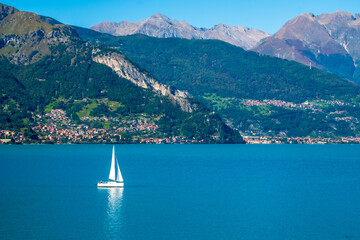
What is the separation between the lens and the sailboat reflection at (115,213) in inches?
2463

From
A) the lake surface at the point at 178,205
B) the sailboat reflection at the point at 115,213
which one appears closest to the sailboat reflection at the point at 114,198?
the sailboat reflection at the point at 115,213

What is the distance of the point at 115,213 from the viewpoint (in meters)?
72.4

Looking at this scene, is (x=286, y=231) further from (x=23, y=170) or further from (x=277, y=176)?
(x=23, y=170)

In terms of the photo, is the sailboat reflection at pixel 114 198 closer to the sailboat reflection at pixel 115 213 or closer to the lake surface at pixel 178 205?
the sailboat reflection at pixel 115 213

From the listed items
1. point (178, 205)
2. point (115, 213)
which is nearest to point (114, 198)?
point (178, 205)

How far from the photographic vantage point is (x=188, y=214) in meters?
72.0

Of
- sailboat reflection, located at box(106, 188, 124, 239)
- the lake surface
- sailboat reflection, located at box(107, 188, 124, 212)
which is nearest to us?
sailboat reflection, located at box(106, 188, 124, 239)

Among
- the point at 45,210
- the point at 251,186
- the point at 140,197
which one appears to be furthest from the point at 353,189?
the point at 45,210

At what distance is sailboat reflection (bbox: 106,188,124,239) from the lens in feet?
205

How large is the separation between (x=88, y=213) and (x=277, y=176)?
2245 inches

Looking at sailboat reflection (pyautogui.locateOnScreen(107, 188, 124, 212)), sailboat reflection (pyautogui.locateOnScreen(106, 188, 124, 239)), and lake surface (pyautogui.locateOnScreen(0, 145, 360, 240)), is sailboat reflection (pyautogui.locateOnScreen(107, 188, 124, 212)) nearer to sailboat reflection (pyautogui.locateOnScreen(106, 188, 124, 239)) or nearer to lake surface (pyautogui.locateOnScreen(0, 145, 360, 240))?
sailboat reflection (pyautogui.locateOnScreen(106, 188, 124, 239))

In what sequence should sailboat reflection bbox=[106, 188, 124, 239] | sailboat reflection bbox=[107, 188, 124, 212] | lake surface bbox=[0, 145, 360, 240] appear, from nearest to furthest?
sailboat reflection bbox=[106, 188, 124, 239]
lake surface bbox=[0, 145, 360, 240]
sailboat reflection bbox=[107, 188, 124, 212]

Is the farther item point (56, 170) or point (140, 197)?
point (56, 170)

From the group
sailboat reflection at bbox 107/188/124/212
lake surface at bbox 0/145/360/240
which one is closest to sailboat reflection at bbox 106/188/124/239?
sailboat reflection at bbox 107/188/124/212
